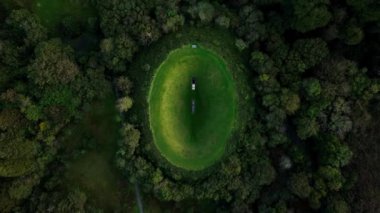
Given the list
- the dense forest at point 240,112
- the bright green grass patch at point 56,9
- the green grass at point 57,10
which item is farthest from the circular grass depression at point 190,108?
the bright green grass patch at point 56,9

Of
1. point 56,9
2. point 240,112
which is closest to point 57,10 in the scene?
point 56,9

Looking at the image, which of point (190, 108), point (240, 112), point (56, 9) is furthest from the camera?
point (56, 9)

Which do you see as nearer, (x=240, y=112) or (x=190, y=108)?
(x=240, y=112)

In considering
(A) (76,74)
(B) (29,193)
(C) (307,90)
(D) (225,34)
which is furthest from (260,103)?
(B) (29,193)

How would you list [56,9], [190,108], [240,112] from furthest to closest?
1. [56,9]
2. [190,108]
3. [240,112]

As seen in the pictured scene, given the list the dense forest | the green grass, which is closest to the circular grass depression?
the dense forest

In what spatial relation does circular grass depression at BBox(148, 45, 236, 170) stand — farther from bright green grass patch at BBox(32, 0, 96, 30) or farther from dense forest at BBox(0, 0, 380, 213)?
bright green grass patch at BBox(32, 0, 96, 30)

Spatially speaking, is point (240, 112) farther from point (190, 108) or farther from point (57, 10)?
point (57, 10)
